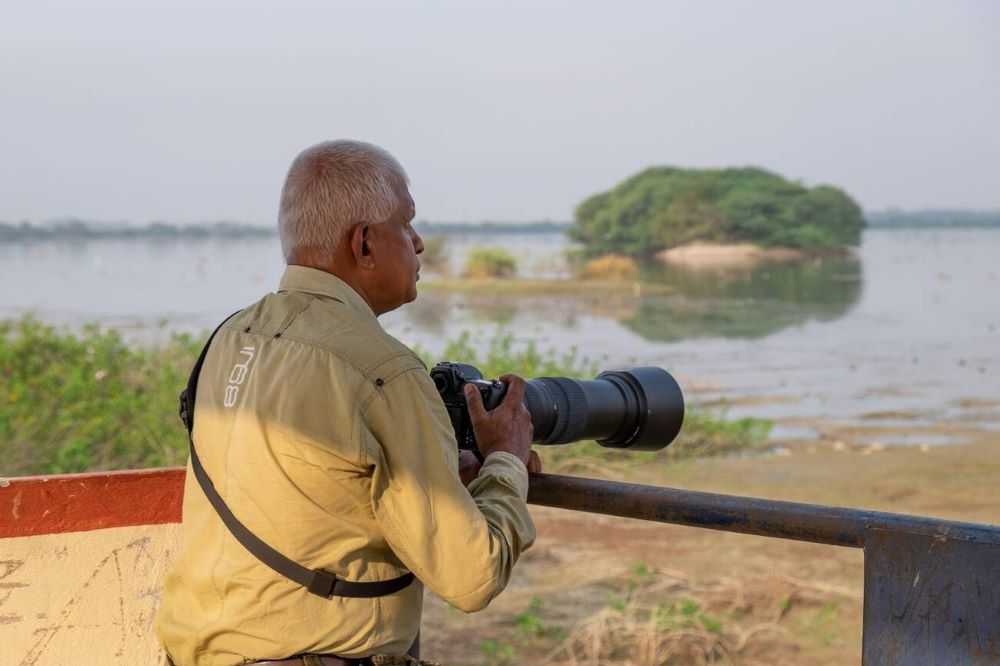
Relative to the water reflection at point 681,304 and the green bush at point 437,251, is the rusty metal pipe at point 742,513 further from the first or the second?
the green bush at point 437,251

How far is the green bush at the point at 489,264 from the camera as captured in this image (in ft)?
69.2

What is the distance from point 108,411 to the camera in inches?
299

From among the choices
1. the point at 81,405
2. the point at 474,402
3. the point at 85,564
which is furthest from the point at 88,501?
the point at 81,405

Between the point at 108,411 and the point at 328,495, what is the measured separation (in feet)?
21.0

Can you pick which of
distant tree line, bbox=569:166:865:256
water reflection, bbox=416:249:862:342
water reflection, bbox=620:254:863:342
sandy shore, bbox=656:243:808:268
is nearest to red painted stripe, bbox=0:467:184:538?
water reflection, bbox=416:249:862:342

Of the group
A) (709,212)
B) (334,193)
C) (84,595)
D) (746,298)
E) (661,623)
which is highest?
(709,212)

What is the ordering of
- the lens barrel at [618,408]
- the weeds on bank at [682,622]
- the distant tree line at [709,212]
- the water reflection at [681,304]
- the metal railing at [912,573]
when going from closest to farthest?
the metal railing at [912,573] < the lens barrel at [618,408] < the weeds on bank at [682,622] < the water reflection at [681,304] < the distant tree line at [709,212]

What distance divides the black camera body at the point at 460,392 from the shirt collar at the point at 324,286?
0.61 feet

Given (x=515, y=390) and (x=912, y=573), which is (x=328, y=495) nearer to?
(x=515, y=390)

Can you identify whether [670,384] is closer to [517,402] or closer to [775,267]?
[517,402]

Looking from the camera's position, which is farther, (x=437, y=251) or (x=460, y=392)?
(x=437, y=251)

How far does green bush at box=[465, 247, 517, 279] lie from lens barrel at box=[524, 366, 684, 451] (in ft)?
61.6

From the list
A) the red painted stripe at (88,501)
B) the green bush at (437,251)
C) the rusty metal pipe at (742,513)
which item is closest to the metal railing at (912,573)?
the rusty metal pipe at (742,513)

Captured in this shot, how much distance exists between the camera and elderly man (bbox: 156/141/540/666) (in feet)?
5.42
